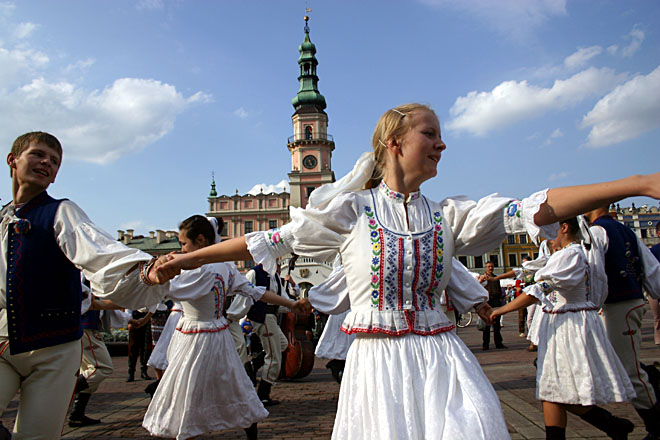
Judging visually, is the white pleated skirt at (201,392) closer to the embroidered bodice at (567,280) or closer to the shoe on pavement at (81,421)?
the shoe on pavement at (81,421)

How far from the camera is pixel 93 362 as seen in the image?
6.73 m

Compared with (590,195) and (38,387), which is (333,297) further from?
(38,387)

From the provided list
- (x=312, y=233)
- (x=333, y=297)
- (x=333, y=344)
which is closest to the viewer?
(x=312, y=233)

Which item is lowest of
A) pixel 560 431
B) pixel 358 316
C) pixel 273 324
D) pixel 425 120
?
pixel 560 431

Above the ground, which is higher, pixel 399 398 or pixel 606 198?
pixel 606 198

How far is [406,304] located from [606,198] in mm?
974

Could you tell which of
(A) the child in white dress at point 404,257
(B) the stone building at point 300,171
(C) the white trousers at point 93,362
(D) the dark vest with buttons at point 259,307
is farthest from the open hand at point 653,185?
(B) the stone building at point 300,171

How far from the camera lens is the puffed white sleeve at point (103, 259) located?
2756 millimetres

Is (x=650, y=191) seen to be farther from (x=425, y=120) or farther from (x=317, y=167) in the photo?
(x=317, y=167)

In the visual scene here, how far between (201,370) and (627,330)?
12.9ft

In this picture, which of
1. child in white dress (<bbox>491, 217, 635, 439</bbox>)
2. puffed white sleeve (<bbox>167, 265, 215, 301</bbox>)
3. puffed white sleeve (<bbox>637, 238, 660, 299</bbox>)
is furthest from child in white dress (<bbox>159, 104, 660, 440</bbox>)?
puffed white sleeve (<bbox>637, 238, 660, 299</bbox>)

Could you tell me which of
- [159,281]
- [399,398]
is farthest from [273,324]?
[399,398]

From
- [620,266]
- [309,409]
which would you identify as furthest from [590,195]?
[309,409]

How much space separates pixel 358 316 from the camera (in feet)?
8.19
